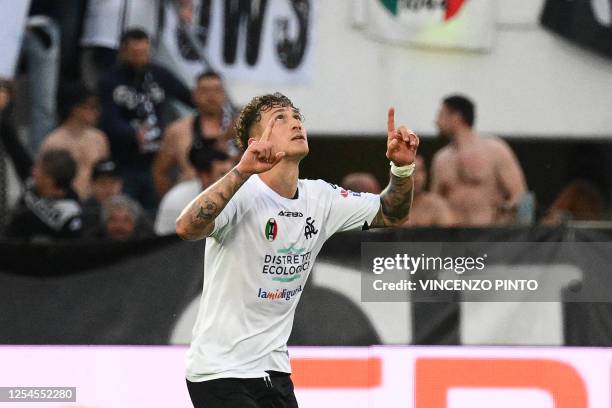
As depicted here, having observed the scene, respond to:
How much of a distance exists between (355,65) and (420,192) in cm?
122

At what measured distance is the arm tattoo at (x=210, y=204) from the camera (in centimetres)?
481

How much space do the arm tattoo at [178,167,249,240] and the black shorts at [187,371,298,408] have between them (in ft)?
2.31

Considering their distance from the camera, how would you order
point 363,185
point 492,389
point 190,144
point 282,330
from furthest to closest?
point 190,144
point 363,185
point 492,389
point 282,330

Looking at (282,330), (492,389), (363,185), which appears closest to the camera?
(282,330)

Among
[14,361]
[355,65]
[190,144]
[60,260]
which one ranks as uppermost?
[355,65]

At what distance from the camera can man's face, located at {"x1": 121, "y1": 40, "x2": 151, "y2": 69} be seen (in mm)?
9766

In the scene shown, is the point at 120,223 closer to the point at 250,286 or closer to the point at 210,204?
the point at 250,286

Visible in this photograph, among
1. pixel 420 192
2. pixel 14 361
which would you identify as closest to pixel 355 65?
pixel 420 192

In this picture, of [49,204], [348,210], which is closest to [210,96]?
[49,204]

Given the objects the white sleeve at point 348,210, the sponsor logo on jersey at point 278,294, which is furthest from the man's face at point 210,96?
the sponsor logo on jersey at point 278,294

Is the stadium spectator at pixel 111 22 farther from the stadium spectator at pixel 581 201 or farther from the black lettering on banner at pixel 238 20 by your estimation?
the stadium spectator at pixel 581 201

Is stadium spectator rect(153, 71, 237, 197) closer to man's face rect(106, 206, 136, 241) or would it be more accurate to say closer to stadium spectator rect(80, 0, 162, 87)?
stadium spectator rect(80, 0, 162, 87)

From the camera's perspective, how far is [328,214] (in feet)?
18.2

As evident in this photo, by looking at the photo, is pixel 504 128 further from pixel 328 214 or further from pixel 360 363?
pixel 328 214
